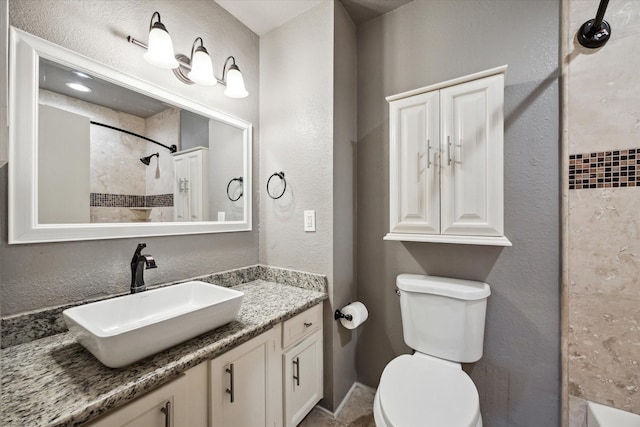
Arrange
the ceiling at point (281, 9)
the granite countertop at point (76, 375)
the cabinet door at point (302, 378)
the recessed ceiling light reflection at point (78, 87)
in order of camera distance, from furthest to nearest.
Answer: the ceiling at point (281, 9) < the cabinet door at point (302, 378) < the recessed ceiling light reflection at point (78, 87) < the granite countertop at point (76, 375)

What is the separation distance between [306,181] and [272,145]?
0.40m

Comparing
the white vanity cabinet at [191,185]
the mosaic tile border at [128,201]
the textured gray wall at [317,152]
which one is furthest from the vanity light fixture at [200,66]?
the mosaic tile border at [128,201]

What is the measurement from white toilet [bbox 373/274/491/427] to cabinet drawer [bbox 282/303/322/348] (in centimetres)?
43

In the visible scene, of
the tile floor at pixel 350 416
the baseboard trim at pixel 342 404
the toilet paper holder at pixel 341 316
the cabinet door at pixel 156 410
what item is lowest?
the tile floor at pixel 350 416

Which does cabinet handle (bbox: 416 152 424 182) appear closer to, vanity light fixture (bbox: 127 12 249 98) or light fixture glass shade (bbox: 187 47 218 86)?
vanity light fixture (bbox: 127 12 249 98)

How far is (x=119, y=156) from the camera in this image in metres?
1.15

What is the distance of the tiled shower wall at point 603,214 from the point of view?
1057mm

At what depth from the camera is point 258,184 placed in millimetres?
1809

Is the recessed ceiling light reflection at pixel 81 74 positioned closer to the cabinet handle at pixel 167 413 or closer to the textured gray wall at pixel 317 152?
the textured gray wall at pixel 317 152

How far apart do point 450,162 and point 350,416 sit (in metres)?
1.55

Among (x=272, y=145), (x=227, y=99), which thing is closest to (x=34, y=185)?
(x=227, y=99)

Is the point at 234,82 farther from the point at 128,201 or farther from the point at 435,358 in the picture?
the point at 435,358

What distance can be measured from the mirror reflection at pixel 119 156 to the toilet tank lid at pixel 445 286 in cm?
118

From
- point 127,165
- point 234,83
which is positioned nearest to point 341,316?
point 127,165
